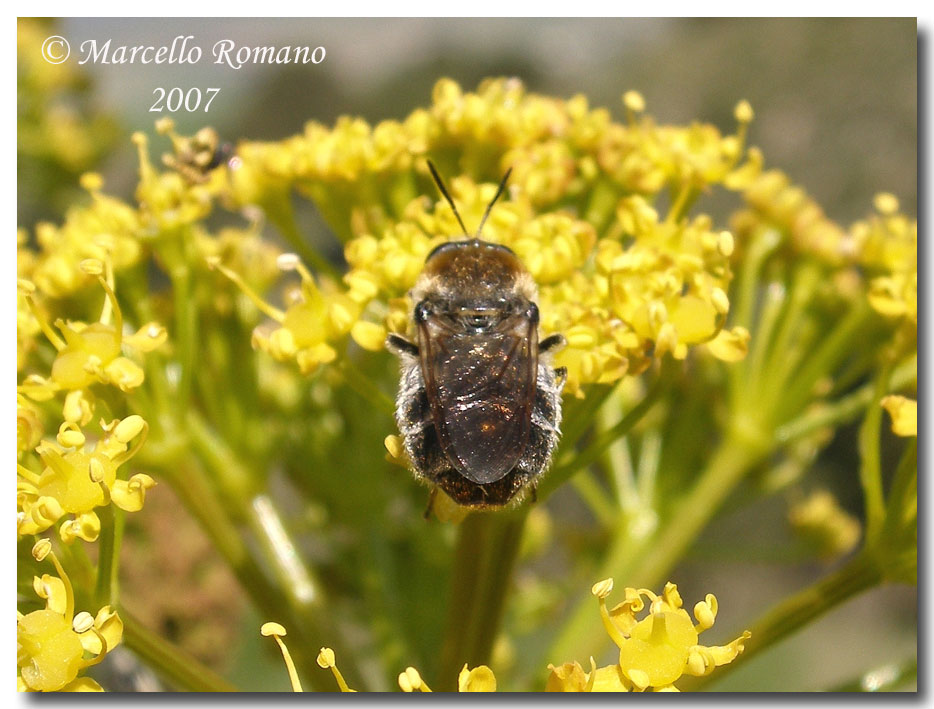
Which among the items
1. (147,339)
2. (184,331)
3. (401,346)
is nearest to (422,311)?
(401,346)

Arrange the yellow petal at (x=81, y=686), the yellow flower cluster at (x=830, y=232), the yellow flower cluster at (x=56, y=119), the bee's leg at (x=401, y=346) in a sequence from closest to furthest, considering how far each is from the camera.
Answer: the yellow petal at (x=81, y=686) → the bee's leg at (x=401, y=346) → the yellow flower cluster at (x=830, y=232) → the yellow flower cluster at (x=56, y=119)

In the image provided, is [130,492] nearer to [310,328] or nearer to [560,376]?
[310,328]

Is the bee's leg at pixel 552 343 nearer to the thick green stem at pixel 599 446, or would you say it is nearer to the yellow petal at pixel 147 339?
the thick green stem at pixel 599 446

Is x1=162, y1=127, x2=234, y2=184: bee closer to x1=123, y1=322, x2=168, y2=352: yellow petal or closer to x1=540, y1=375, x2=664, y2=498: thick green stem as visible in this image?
x1=123, y1=322, x2=168, y2=352: yellow petal

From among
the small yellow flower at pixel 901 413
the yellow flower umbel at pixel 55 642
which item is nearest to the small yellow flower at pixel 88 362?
the yellow flower umbel at pixel 55 642
